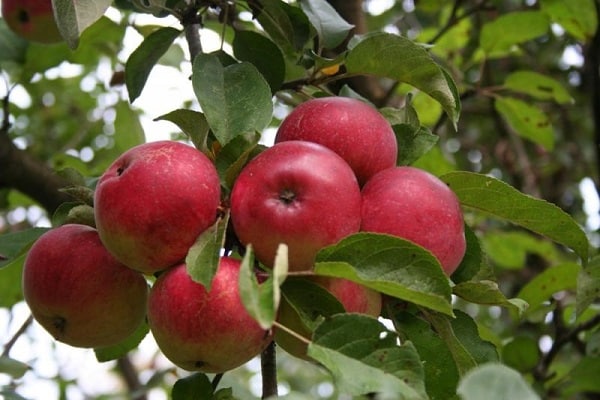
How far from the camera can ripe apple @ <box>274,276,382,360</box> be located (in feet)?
2.73

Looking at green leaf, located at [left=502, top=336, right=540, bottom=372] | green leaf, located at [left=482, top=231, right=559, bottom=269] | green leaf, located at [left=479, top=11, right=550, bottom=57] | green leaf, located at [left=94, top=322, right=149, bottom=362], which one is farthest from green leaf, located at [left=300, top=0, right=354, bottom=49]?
green leaf, located at [left=482, top=231, right=559, bottom=269]

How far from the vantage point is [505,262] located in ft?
7.34

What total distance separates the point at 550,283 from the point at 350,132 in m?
0.81

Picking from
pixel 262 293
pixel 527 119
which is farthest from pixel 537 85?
pixel 262 293

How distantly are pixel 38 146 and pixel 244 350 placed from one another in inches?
80.5

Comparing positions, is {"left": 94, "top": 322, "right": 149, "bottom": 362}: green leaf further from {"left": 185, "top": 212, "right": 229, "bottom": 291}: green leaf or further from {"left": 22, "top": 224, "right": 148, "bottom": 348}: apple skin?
{"left": 185, "top": 212, "right": 229, "bottom": 291}: green leaf

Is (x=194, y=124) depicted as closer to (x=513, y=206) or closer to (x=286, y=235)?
(x=286, y=235)

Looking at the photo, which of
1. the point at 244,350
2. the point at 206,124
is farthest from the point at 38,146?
the point at 244,350

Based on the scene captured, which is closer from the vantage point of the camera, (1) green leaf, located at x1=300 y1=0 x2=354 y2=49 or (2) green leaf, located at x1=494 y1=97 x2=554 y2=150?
(1) green leaf, located at x1=300 y1=0 x2=354 y2=49

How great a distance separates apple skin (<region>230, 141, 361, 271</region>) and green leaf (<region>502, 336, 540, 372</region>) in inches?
34.1

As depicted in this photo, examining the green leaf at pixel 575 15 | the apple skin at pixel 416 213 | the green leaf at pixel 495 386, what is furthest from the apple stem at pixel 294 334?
the green leaf at pixel 575 15

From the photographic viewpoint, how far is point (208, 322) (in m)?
0.81

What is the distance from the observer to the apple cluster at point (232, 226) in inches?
32.0

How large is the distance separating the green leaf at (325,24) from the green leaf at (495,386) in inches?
26.5
